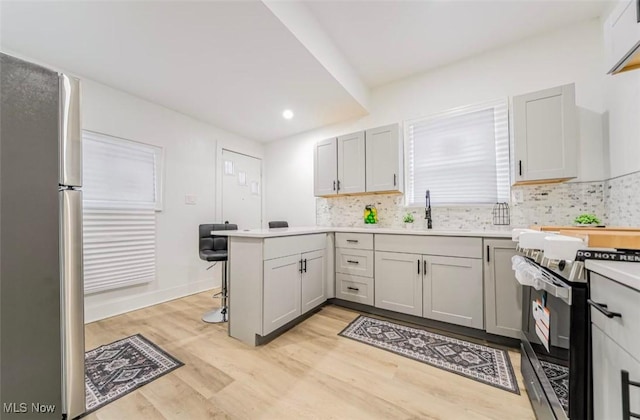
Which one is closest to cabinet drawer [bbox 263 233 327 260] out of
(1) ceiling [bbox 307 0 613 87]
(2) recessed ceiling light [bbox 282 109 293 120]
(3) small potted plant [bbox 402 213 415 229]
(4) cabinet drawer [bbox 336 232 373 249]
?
(4) cabinet drawer [bbox 336 232 373 249]

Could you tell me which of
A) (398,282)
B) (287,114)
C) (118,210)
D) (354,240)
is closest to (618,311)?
(398,282)

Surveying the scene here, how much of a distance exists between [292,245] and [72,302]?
1.49m

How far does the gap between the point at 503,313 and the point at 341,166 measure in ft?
7.55

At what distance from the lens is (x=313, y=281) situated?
102 inches

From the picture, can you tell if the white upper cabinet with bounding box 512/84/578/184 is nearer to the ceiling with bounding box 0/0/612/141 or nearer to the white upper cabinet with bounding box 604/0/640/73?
the ceiling with bounding box 0/0/612/141

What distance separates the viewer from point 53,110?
1117 millimetres

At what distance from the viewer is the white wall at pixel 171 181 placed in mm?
2611

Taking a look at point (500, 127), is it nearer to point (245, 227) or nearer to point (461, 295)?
point (461, 295)

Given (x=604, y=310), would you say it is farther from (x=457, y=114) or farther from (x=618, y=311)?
(x=457, y=114)

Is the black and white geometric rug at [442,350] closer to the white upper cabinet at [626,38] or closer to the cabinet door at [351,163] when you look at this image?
the cabinet door at [351,163]

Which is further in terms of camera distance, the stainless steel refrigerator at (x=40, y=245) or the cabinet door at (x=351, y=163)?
the cabinet door at (x=351, y=163)

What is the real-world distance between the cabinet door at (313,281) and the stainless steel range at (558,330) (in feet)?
5.71

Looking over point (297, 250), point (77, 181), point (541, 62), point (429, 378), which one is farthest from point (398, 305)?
point (541, 62)

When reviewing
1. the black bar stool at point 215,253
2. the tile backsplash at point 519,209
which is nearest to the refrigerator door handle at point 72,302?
the black bar stool at point 215,253
